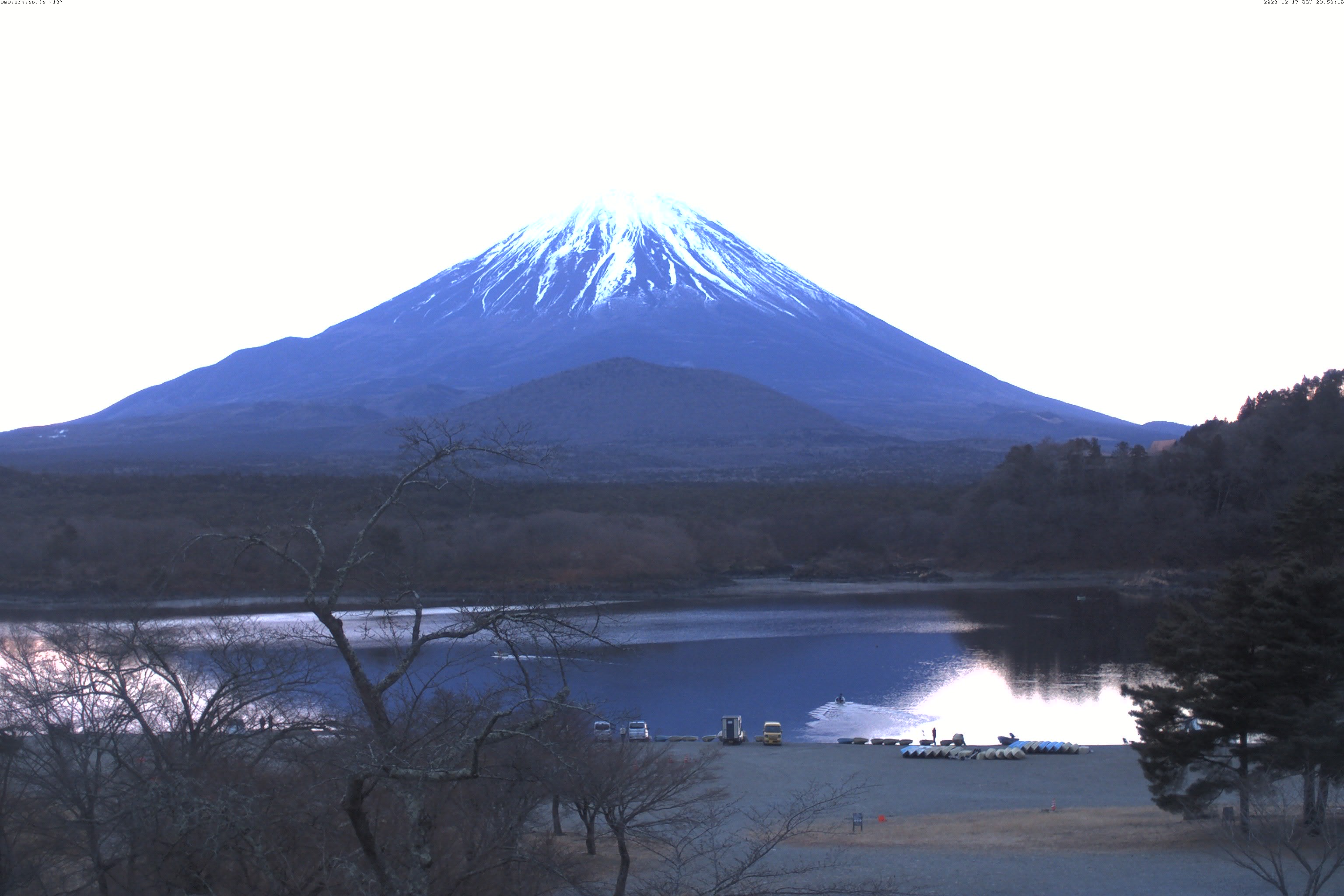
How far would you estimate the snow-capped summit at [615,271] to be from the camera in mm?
121625

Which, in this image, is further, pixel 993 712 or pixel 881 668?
pixel 881 668

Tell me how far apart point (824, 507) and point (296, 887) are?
153ft

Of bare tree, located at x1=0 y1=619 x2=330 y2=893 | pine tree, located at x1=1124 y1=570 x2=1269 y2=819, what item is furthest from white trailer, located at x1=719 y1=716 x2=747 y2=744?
bare tree, located at x1=0 y1=619 x2=330 y2=893

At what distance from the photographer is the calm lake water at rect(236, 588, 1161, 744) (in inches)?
809

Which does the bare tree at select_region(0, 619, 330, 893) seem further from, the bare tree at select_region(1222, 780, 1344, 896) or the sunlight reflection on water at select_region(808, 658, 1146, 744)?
the sunlight reflection on water at select_region(808, 658, 1146, 744)

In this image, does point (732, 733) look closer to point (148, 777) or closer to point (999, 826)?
point (999, 826)

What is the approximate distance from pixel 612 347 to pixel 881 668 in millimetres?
83722

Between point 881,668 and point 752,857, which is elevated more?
point 752,857

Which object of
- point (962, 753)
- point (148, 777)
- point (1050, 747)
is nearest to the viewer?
point (148, 777)

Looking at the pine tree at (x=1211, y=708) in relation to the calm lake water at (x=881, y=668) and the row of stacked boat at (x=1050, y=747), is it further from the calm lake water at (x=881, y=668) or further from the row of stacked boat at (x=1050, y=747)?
the calm lake water at (x=881, y=668)

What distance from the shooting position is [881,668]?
83.6ft

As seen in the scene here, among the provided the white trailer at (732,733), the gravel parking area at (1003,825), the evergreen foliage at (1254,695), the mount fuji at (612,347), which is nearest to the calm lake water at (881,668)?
the white trailer at (732,733)

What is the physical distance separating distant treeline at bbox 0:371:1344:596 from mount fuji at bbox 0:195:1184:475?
129 feet

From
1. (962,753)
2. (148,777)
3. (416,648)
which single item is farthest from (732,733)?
(416,648)
